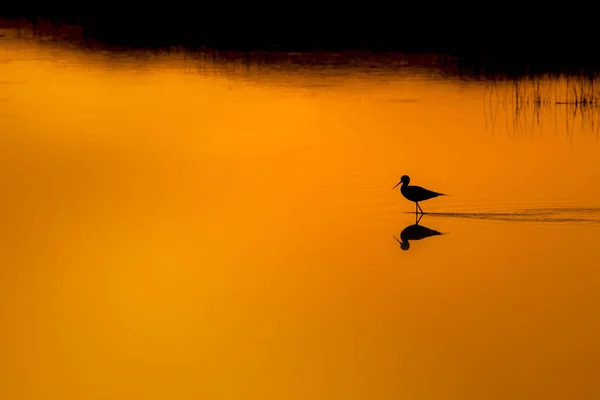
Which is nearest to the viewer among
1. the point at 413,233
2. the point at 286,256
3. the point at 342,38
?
the point at 286,256

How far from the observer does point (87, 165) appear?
1076 cm

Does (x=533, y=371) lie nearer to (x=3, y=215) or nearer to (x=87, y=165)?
(x=3, y=215)

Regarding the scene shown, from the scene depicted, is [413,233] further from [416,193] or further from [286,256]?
[286,256]

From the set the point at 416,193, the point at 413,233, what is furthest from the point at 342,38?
the point at 413,233

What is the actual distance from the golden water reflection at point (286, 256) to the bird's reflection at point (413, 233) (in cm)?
Result: 7

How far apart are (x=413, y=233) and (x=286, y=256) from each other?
1152mm

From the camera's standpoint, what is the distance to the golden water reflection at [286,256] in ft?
18.5

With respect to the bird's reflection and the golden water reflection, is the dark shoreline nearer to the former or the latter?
the golden water reflection

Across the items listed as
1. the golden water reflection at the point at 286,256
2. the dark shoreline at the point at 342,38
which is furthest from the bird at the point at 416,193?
the dark shoreline at the point at 342,38

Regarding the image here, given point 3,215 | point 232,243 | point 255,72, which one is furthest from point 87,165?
point 255,72

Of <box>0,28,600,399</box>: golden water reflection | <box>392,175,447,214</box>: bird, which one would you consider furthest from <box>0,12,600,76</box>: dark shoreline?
<box>392,175,447,214</box>: bird

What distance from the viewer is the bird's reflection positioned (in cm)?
813

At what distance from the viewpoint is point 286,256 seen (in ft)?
25.1

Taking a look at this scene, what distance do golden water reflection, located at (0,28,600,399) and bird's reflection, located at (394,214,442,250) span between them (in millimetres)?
70
